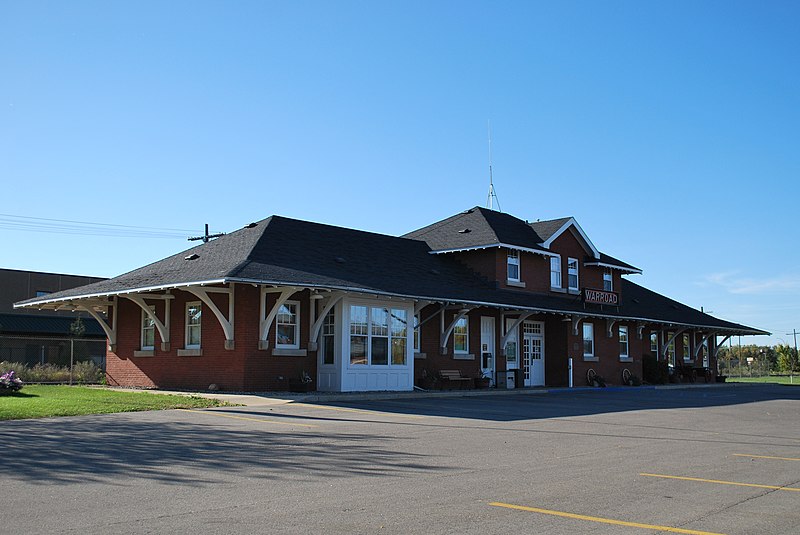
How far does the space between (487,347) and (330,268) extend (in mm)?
8563

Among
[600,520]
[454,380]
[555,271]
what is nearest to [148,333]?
[454,380]

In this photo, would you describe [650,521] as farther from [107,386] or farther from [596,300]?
[596,300]

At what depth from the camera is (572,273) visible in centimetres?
3578

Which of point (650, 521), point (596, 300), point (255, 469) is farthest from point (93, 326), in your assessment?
point (650, 521)

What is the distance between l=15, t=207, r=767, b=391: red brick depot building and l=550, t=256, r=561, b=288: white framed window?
0.07 m

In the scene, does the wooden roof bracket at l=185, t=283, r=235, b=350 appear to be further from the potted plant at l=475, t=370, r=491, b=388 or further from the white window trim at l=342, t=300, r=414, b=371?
the potted plant at l=475, t=370, r=491, b=388

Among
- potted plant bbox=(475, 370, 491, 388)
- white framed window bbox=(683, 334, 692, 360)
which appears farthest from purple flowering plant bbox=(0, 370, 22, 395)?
white framed window bbox=(683, 334, 692, 360)

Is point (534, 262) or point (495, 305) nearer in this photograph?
point (495, 305)

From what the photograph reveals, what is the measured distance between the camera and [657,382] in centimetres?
3947

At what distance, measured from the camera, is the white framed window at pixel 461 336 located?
29375 millimetres

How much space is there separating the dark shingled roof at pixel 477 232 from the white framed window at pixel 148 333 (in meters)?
12.1

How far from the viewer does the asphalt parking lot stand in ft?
→ 23.1

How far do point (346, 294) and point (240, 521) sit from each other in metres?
17.0

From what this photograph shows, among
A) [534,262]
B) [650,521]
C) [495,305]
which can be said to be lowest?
[650,521]
